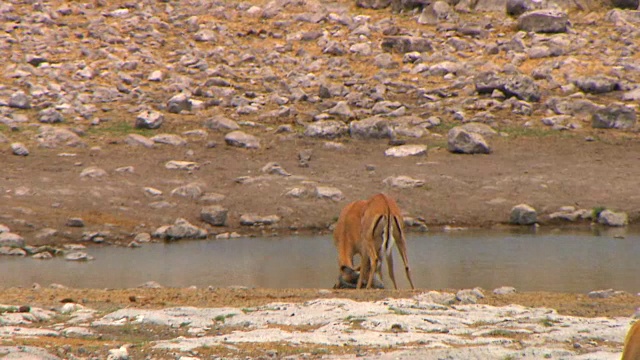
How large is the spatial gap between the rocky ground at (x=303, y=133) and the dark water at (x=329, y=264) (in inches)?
29.5

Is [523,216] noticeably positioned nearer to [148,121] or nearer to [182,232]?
[182,232]

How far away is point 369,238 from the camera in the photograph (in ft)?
38.4

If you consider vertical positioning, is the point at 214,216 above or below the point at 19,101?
below

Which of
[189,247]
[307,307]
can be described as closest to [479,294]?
[307,307]

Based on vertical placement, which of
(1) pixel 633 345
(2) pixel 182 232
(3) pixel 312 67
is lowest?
(2) pixel 182 232

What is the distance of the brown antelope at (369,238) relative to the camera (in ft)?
37.9

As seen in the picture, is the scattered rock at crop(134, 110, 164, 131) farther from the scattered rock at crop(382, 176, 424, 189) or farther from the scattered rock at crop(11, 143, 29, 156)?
the scattered rock at crop(382, 176, 424, 189)

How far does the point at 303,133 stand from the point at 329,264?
268 inches

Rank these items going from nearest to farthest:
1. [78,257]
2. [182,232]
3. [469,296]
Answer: [469,296] → [78,257] → [182,232]

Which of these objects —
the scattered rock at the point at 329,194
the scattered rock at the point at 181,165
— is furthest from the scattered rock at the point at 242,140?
the scattered rock at the point at 329,194

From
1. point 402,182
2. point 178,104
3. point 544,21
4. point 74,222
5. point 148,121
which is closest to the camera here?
point 74,222

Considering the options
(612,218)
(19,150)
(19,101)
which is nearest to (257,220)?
(19,150)

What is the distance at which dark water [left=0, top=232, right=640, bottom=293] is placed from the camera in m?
13.1

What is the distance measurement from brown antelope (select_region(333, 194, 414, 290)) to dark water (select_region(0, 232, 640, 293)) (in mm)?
954
